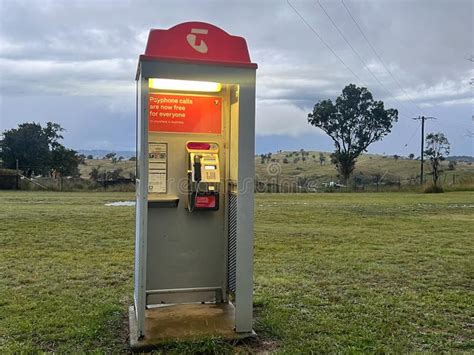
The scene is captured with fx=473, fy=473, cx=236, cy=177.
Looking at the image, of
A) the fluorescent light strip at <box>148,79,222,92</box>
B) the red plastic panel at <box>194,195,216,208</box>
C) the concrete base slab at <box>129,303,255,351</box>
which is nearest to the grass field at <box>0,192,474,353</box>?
the concrete base slab at <box>129,303,255,351</box>

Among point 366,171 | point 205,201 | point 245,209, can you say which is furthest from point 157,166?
point 366,171

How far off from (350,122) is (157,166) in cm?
4060

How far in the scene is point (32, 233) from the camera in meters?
10.1

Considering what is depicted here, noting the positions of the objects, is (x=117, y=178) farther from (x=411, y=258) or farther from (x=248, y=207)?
(x=248, y=207)

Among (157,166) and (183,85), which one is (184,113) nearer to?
(183,85)

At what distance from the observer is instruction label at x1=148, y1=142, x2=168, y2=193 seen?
4.75m

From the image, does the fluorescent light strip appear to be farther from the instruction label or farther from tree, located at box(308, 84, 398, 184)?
tree, located at box(308, 84, 398, 184)

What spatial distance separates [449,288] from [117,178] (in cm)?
2725

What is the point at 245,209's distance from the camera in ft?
13.5

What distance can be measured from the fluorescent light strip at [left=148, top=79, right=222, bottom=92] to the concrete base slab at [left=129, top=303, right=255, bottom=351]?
2216 mm

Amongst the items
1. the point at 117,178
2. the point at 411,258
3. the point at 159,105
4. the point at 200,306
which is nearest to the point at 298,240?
the point at 411,258

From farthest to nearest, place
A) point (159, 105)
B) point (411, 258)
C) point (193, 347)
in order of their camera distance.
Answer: point (411, 258)
point (159, 105)
point (193, 347)

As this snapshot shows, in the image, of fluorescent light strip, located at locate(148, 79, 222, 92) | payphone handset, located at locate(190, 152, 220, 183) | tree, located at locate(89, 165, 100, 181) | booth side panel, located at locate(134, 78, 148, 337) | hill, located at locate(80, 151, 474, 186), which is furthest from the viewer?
hill, located at locate(80, 151, 474, 186)

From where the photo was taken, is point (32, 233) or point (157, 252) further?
point (32, 233)
